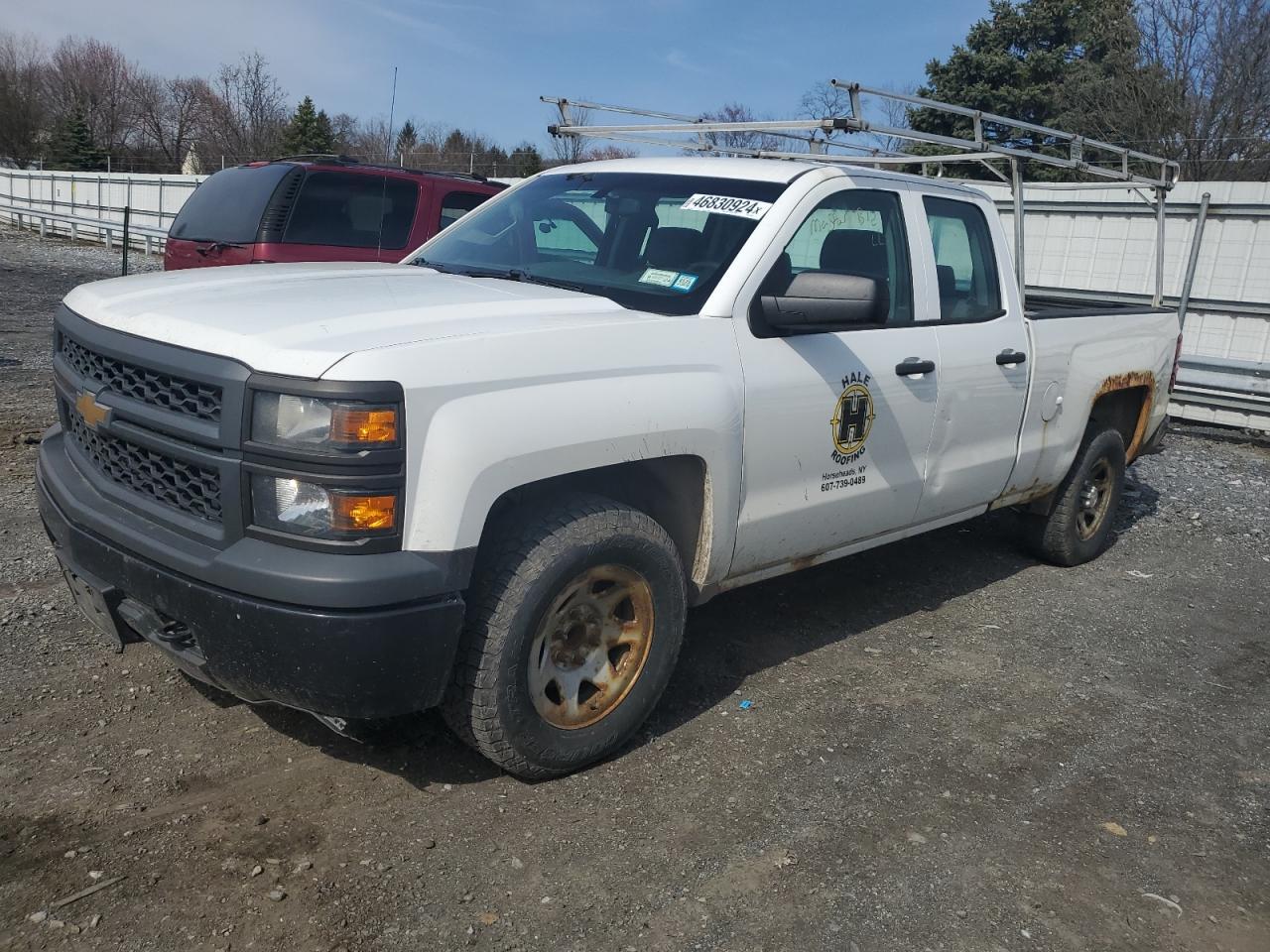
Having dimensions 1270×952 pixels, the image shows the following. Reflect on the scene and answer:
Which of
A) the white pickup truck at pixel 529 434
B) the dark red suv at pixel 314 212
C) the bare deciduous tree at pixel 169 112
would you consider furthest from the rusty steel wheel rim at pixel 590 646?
the bare deciduous tree at pixel 169 112

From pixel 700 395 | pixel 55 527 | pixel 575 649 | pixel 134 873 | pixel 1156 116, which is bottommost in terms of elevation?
pixel 134 873

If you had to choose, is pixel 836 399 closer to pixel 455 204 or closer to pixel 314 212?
pixel 314 212

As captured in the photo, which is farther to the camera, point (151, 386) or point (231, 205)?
point (231, 205)

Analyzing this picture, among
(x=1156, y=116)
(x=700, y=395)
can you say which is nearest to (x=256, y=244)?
(x=700, y=395)

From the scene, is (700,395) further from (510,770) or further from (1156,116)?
(1156,116)

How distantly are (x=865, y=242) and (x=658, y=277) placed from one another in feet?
3.49

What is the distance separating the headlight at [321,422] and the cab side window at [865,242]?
2.01m

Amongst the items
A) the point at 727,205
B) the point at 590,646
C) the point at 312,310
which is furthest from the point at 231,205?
the point at 590,646

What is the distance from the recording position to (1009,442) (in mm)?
5137

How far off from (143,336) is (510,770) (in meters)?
1.67

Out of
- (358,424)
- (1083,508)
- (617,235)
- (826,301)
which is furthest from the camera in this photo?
(1083,508)

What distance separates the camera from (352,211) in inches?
343

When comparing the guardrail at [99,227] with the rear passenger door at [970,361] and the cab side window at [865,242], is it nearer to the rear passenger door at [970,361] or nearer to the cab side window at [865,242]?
the rear passenger door at [970,361]

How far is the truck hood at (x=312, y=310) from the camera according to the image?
2.84 m
